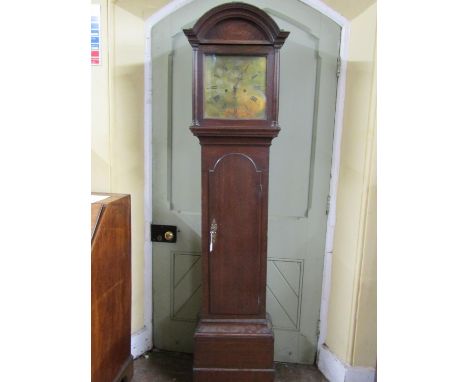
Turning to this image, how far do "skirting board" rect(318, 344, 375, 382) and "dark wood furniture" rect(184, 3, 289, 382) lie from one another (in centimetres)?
43

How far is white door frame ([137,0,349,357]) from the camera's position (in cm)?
183

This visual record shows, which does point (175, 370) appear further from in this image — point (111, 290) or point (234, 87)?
point (234, 87)

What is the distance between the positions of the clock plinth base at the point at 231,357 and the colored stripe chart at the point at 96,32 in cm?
145

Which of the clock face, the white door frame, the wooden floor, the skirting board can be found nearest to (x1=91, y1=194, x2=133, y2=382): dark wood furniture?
the wooden floor

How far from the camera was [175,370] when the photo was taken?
6.53 ft

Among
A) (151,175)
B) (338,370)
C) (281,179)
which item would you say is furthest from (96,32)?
(338,370)

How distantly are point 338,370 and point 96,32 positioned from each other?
7.05ft

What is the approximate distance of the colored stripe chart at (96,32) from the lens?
1.79m

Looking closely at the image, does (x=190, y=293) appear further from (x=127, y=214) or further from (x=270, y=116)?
(x=270, y=116)

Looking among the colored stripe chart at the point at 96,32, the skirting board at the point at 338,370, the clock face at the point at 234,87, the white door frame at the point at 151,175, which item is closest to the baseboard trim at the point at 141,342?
the white door frame at the point at 151,175

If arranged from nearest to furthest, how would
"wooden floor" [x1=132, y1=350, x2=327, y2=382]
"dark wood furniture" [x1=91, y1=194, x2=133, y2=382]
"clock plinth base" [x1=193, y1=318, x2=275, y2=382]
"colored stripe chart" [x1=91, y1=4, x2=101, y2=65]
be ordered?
"dark wood furniture" [x1=91, y1=194, x2=133, y2=382], "clock plinth base" [x1=193, y1=318, x2=275, y2=382], "colored stripe chart" [x1=91, y1=4, x2=101, y2=65], "wooden floor" [x1=132, y1=350, x2=327, y2=382]

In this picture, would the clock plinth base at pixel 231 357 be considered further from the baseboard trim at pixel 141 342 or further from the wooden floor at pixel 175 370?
the baseboard trim at pixel 141 342

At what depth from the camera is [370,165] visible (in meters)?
1.67

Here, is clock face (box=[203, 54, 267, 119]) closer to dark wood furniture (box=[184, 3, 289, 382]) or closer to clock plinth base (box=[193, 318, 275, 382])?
dark wood furniture (box=[184, 3, 289, 382])
